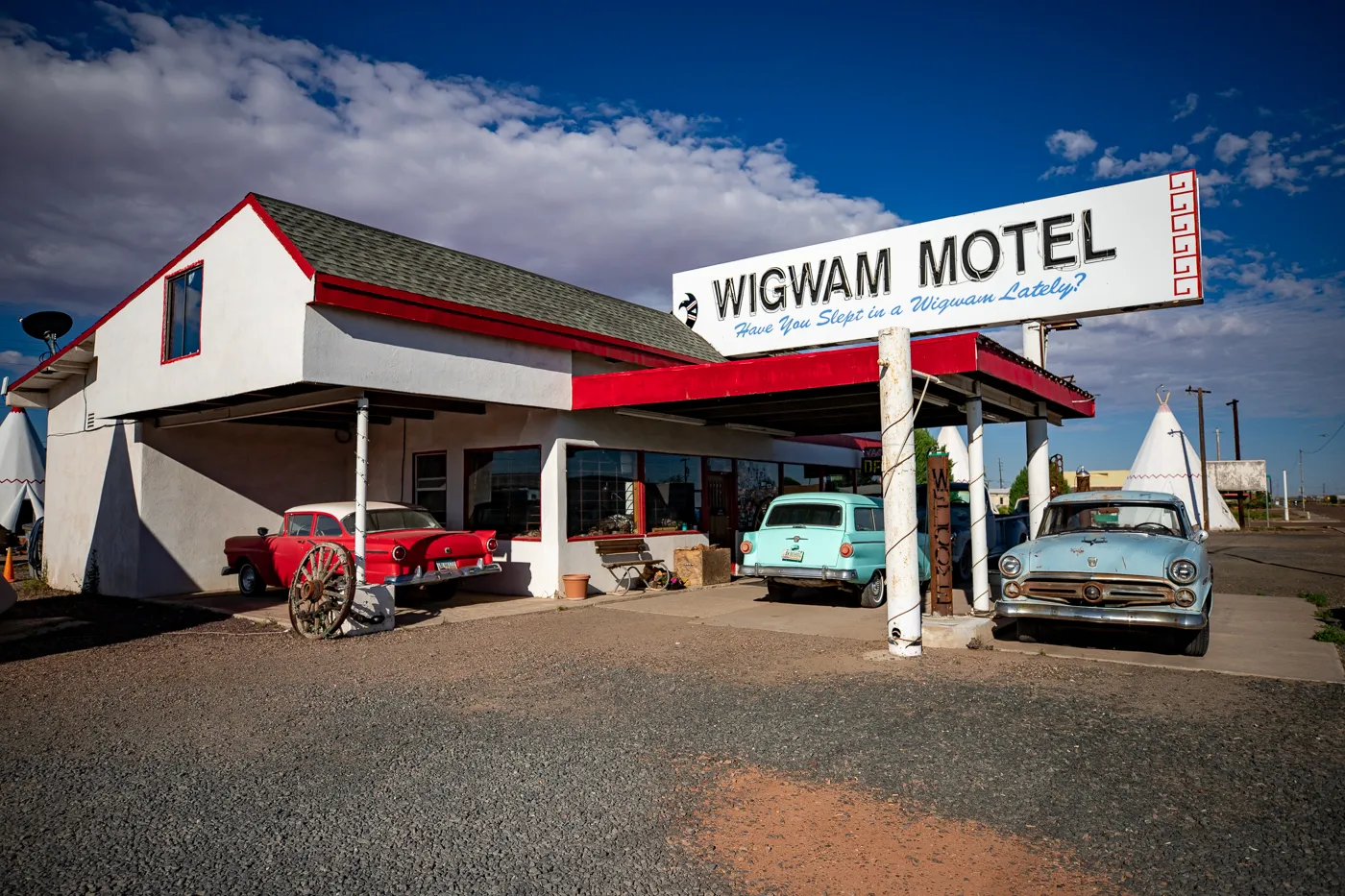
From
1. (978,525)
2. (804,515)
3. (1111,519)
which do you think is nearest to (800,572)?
(804,515)

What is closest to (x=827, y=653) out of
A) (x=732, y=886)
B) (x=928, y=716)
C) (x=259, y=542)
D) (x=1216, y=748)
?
(x=928, y=716)

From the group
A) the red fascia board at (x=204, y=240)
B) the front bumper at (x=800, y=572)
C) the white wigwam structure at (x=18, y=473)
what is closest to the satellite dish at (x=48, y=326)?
the red fascia board at (x=204, y=240)

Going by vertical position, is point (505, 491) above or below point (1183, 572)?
above

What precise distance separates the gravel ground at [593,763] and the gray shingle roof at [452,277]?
5.55 m

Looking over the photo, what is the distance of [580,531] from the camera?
47.5ft

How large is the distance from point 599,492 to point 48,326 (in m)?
12.2

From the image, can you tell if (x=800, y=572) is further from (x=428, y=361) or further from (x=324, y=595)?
(x=324, y=595)

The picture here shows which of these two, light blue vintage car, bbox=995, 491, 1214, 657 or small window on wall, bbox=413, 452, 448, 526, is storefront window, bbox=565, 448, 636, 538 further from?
light blue vintage car, bbox=995, 491, 1214, 657

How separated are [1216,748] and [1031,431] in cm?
969

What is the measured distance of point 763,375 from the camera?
11.8 m

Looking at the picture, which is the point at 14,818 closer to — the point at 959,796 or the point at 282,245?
the point at 959,796

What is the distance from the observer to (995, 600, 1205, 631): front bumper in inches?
313

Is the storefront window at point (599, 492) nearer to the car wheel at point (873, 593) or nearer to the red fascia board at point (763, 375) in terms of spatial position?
the red fascia board at point (763, 375)

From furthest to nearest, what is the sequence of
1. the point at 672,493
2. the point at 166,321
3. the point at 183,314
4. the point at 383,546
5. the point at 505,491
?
the point at 672,493 → the point at 505,491 → the point at 166,321 → the point at 183,314 → the point at 383,546
